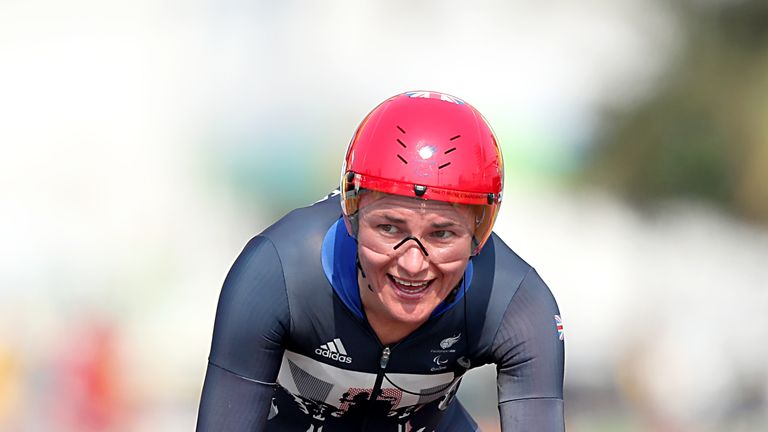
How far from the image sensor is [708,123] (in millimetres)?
7160

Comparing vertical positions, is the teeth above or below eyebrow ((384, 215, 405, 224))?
below

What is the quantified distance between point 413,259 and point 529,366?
21.5 inches

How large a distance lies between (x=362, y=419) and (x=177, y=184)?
138 inches

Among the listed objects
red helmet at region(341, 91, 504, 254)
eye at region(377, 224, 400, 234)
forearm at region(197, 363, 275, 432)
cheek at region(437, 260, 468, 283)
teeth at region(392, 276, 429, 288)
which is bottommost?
forearm at region(197, 363, 275, 432)

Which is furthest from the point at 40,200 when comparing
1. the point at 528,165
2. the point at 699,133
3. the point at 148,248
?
the point at 699,133

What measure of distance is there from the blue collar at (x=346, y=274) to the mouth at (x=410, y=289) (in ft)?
0.74

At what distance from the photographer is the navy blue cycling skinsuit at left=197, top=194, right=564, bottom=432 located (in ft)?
9.97

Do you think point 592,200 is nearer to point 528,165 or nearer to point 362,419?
point 528,165

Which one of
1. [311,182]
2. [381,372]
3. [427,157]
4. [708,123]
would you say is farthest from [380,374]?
[708,123]

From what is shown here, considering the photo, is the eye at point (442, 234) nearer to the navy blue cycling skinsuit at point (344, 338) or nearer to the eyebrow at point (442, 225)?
the eyebrow at point (442, 225)

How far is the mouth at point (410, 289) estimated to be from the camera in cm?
297

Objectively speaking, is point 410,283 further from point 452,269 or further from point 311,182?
point 311,182

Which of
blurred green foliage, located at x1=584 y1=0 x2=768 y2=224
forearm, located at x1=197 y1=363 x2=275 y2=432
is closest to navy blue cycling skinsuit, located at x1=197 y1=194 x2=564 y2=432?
forearm, located at x1=197 y1=363 x2=275 y2=432

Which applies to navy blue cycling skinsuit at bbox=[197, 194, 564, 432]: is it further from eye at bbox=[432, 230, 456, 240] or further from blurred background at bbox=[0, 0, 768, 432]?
blurred background at bbox=[0, 0, 768, 432]
